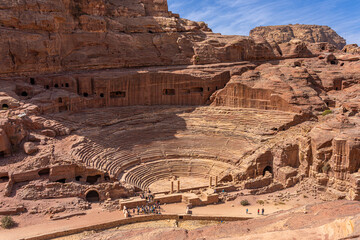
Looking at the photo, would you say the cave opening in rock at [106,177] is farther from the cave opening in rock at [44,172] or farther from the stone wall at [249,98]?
the stone wall at [249,98]

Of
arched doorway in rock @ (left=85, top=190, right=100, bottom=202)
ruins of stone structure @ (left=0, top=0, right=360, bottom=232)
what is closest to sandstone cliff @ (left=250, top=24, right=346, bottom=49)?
ruins of stone structure @ (left=0, top=0, right=360, bottom=232)

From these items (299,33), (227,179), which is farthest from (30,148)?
(299,33)

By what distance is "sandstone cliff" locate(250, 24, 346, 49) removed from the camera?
76.6 metres

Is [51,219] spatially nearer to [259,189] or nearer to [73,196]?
[73,196]

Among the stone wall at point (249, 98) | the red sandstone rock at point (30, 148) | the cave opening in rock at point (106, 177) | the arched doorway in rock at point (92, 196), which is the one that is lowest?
the arched doorway in rock at point (92, 196)

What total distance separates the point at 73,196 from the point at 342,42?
8572 cm

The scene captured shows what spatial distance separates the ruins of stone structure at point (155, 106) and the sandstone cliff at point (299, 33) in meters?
37.0

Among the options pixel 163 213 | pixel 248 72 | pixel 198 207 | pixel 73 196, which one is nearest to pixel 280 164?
pixel 198 207

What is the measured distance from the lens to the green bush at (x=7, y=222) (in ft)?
58.3

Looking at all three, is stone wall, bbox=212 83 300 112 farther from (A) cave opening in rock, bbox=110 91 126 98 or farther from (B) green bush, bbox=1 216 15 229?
(B) green bush, bbox=1 216 15 229

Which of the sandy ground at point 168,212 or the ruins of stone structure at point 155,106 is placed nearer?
the sandy ground at point 168,212

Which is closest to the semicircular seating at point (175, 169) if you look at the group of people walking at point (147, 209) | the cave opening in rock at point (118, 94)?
the group of people walking at point (147, 209)

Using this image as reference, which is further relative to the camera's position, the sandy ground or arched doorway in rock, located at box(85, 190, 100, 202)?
arched doorway in rock, located at box(85, 190, 100, 202)

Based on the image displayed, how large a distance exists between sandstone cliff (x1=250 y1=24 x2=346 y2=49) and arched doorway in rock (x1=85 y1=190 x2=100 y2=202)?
216 ft
